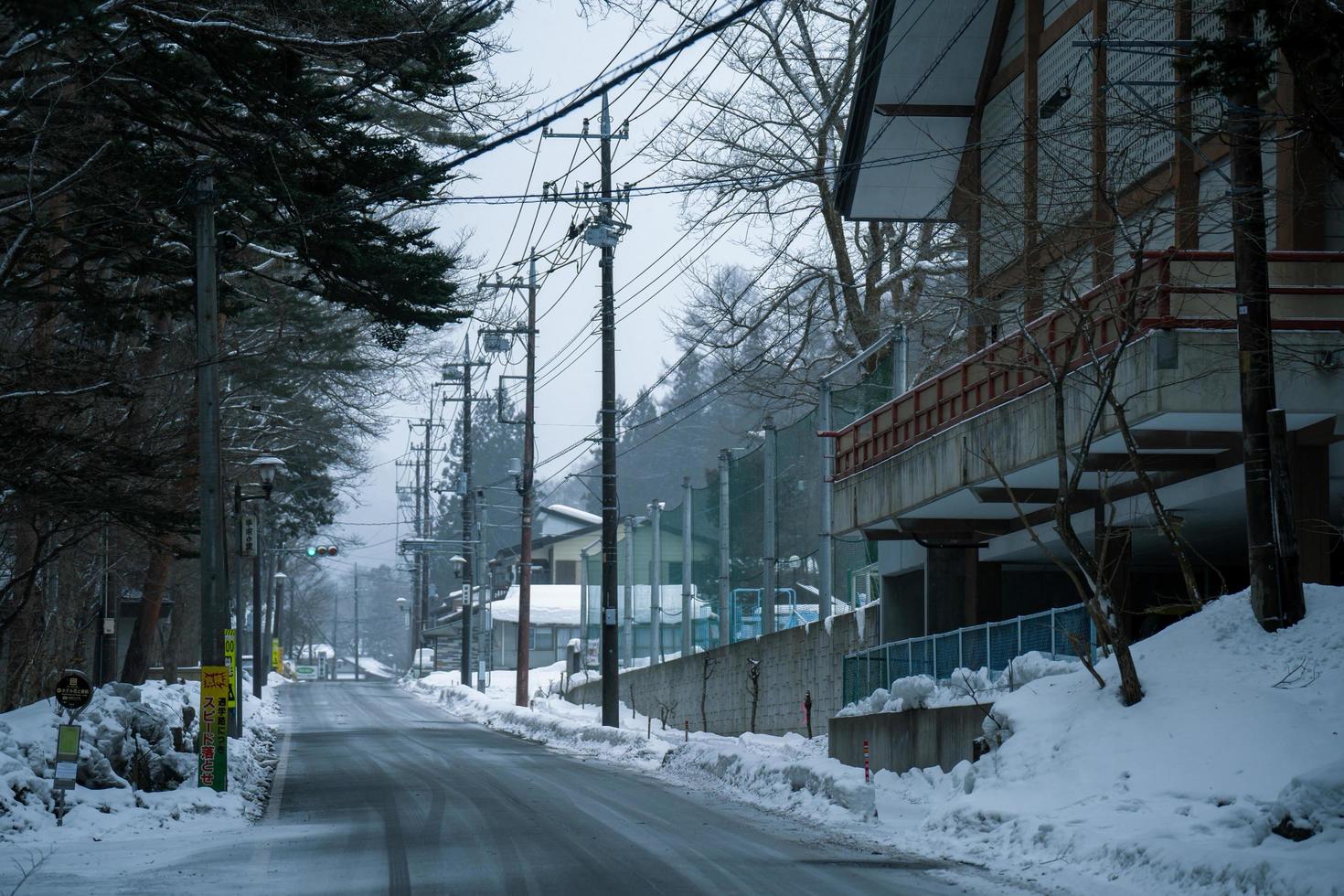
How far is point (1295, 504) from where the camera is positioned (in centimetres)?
1596

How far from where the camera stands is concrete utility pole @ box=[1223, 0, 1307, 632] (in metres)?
13.5

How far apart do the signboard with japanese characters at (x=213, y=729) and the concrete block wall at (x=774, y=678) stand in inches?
469

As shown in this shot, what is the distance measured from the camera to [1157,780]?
12586mm

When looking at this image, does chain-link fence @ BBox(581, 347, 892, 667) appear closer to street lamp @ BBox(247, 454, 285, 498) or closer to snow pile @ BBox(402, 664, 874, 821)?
snow pile @ BBox(402, 664, 874, 821)

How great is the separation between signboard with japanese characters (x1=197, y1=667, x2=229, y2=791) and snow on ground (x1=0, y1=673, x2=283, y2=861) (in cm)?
24

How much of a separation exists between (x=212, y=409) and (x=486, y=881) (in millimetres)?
9440

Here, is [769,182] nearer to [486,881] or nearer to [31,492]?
[31,492]

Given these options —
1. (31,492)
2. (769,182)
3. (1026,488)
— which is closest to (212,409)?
(31,492)

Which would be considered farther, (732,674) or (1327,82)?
(732,674)

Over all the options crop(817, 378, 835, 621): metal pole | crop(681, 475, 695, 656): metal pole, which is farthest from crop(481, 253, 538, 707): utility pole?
crop(817, 378, 835, 621): metal pole

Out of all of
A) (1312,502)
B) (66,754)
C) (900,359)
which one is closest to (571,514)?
(900,359)

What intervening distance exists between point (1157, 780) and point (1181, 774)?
0.22 meters

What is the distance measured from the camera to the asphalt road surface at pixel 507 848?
1114 cm

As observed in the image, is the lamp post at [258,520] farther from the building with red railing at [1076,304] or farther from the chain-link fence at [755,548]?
the building with red railing at [1076,304]
